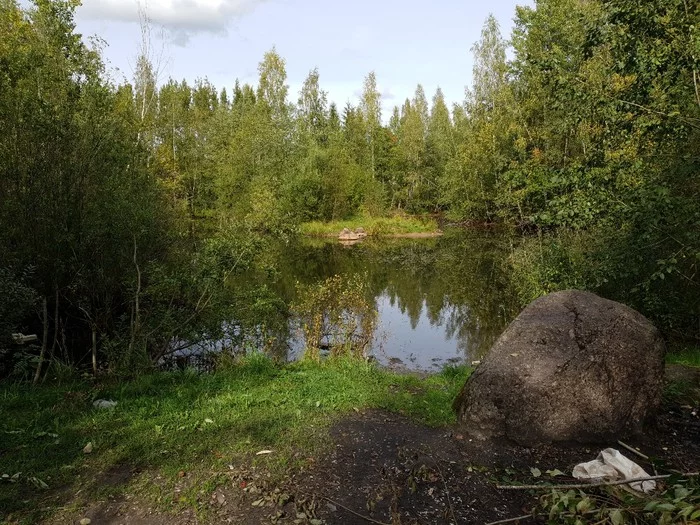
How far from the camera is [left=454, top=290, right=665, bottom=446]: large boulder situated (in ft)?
17.8

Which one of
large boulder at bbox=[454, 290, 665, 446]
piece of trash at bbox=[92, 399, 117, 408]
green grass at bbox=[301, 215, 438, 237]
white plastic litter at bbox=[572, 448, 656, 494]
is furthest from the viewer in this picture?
green grass at bbox=[301, 215, 438, 237]

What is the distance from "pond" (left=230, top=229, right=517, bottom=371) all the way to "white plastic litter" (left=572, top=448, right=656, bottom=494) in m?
6.92

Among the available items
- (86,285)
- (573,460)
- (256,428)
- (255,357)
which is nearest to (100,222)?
(86,285)

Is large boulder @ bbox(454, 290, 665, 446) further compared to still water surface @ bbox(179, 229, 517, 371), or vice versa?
still water surface @ bbox(179, 229, 517, 371)

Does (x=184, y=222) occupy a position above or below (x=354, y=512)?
above

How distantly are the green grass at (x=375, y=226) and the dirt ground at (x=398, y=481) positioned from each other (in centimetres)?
3630

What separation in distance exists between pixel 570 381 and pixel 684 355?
5.75 m

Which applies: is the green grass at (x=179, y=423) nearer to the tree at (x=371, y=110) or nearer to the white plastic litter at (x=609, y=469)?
the white plastic litter at (x=609, y=469)

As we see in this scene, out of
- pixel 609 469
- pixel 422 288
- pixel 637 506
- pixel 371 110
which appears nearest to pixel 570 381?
pixel 609 469

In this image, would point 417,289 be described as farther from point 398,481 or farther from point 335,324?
point 398,481

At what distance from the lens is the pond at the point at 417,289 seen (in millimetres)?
12797

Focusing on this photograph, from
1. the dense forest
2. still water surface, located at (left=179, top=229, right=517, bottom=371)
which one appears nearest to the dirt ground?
the dense forest

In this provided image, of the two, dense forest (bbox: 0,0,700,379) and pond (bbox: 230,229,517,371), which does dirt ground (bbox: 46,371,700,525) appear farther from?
pond (bbox: 230,229,517,371)

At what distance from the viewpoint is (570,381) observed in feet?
17.9
